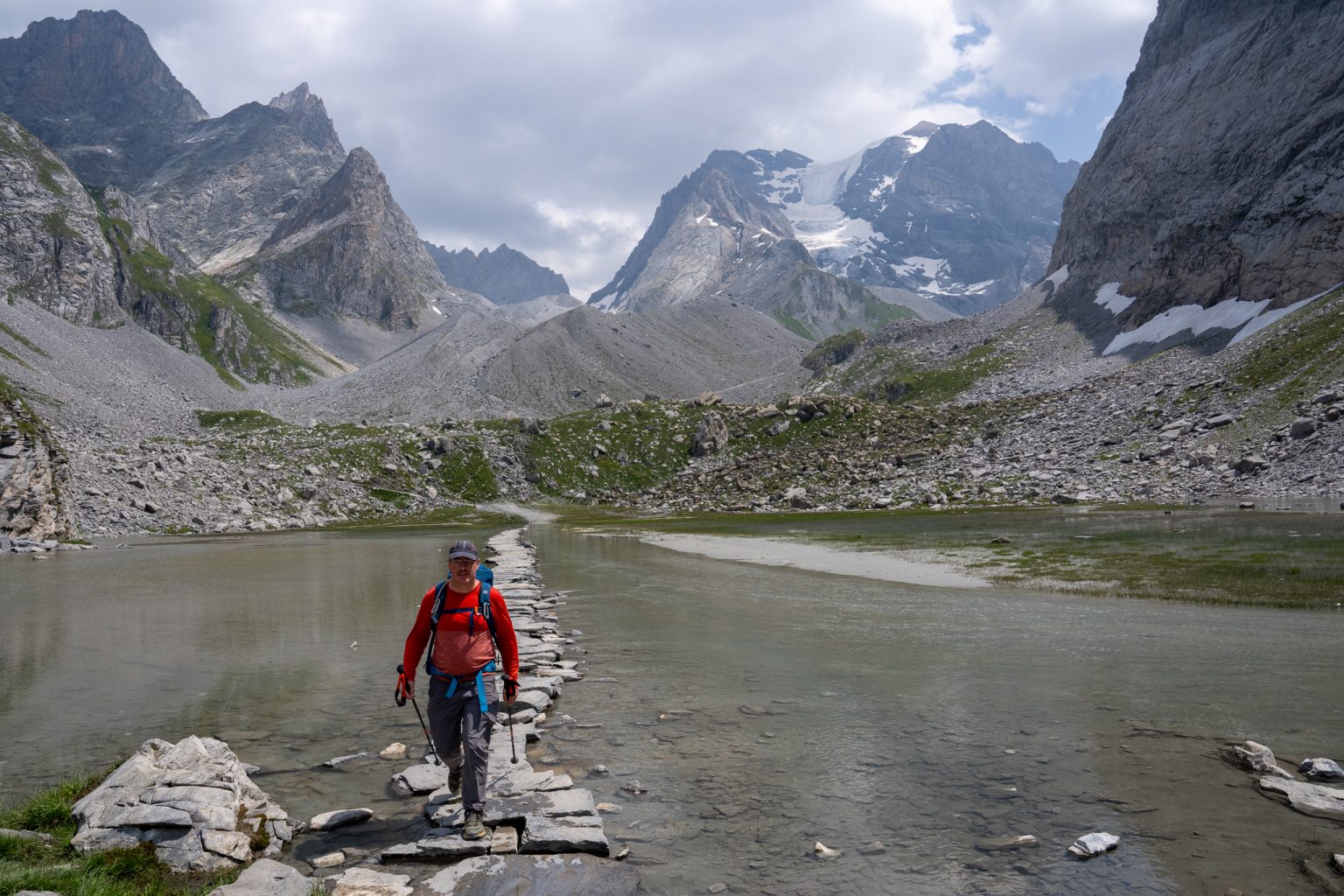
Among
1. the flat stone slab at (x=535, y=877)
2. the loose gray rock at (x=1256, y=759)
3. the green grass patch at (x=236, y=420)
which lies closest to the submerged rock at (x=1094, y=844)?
the loose gray rock at (x=1256, y=759)

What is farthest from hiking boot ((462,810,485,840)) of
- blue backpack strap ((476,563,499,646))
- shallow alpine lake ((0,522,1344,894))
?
blue backpack strap ((476,563,499,646))

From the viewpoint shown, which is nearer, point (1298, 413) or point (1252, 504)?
point (1252, 504)

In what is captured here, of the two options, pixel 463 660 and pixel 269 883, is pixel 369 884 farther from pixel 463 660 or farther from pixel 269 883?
pixel 463 660

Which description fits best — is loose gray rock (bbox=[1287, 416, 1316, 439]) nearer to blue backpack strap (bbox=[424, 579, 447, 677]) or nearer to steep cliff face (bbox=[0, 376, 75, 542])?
blue backpack strap (bbox=[424, 579, 447, 677])

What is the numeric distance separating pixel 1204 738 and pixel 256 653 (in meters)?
21.8

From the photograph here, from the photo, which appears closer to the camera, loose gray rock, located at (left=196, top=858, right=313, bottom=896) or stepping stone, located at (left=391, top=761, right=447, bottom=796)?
loose gray rock, located at (left=196, top=858, right=313, bottom=896)

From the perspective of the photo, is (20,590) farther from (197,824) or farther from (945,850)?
(945,850)

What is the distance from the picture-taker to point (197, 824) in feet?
30.9

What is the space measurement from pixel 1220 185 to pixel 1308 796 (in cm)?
18831

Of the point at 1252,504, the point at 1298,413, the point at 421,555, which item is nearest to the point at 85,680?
the point at 421,555

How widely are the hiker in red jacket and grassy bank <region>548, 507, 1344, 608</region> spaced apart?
24208 mm

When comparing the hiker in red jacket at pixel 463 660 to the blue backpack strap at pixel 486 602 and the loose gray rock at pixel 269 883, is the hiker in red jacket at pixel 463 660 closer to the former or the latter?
the blue backpack strap at pixel 486 602

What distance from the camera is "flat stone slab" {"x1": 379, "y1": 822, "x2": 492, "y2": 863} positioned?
9.24 metres

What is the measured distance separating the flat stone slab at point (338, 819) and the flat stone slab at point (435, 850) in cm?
111
